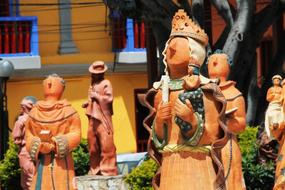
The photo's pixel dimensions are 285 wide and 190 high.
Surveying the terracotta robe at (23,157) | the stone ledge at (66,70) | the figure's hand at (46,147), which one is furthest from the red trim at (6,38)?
the figure's hand at (46,147)

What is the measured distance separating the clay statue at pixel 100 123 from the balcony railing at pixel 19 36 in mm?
7837

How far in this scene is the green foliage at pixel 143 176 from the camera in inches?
505

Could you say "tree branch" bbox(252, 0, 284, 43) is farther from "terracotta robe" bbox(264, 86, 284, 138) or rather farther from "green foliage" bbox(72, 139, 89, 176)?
"terracotta robe" bbox(264, 86, 284, 138)

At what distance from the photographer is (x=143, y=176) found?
12828mm

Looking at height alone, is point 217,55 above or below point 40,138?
above

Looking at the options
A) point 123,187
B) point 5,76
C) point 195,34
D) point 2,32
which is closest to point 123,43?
point 2,32

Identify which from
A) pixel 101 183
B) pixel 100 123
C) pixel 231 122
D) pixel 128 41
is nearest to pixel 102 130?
pixel 100 123

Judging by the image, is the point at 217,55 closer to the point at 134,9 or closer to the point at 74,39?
the point at 134,9

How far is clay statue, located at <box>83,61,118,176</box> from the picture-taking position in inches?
517

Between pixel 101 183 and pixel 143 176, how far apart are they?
1.84ft

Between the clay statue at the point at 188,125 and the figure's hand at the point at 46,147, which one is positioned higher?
the clay statue at the point at 188,125

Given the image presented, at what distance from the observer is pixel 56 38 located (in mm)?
21750

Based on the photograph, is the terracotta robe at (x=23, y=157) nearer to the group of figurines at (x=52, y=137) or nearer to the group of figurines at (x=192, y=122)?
the group of figurines at (x=52, y=137)

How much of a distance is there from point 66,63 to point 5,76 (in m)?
6.28
